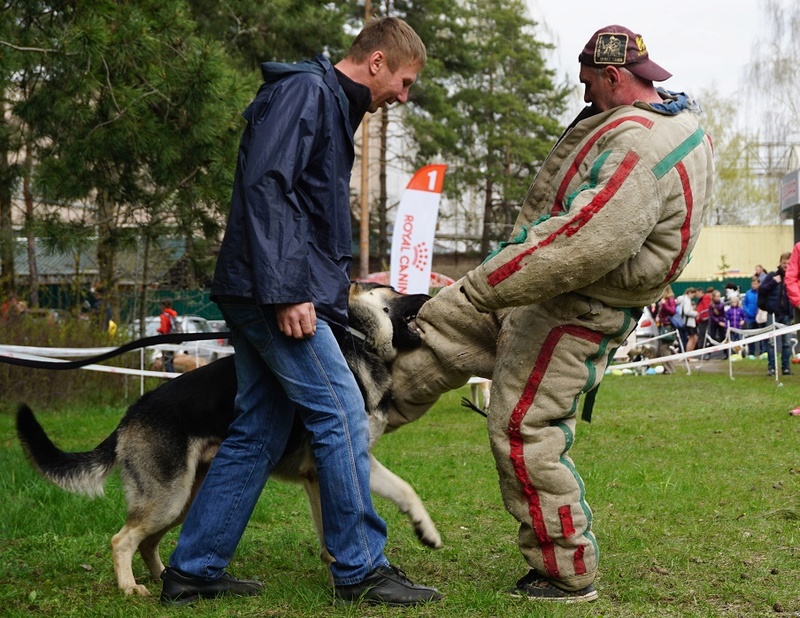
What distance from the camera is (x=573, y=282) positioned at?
318cm

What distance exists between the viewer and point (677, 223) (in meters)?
3.25

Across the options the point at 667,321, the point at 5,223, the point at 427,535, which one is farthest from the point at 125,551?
the point at 667,321

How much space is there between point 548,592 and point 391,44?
7.02 ft

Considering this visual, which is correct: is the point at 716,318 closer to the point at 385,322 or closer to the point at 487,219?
the point at 385,322

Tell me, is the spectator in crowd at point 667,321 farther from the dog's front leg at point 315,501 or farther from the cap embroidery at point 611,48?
the cap embroidery at point 611,48

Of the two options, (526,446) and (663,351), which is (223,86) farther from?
(663,351)

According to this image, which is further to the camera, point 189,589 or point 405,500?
point 405,500

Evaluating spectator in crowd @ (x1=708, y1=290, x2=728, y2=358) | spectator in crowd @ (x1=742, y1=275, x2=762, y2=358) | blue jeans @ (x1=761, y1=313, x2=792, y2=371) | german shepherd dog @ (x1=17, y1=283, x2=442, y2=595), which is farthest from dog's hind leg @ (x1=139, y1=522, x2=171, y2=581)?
spectator in crowd @ (x1=708, y1=290, x2=728, y2=358)

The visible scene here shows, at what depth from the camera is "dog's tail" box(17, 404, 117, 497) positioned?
12.9 feet

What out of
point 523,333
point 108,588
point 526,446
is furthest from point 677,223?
point 108,588

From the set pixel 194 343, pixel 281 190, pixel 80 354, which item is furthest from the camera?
pixel 194 343

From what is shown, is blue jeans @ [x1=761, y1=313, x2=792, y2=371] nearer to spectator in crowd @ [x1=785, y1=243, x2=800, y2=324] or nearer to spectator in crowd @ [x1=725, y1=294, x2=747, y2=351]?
spectator in crowd @ [x1=785, y1=243, x2=800, y2=324]

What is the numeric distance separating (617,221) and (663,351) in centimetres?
1785

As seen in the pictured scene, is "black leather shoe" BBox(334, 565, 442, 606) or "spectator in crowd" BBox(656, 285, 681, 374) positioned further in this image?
"spectator in crowd" BBox(656, 285, 681, 374)
